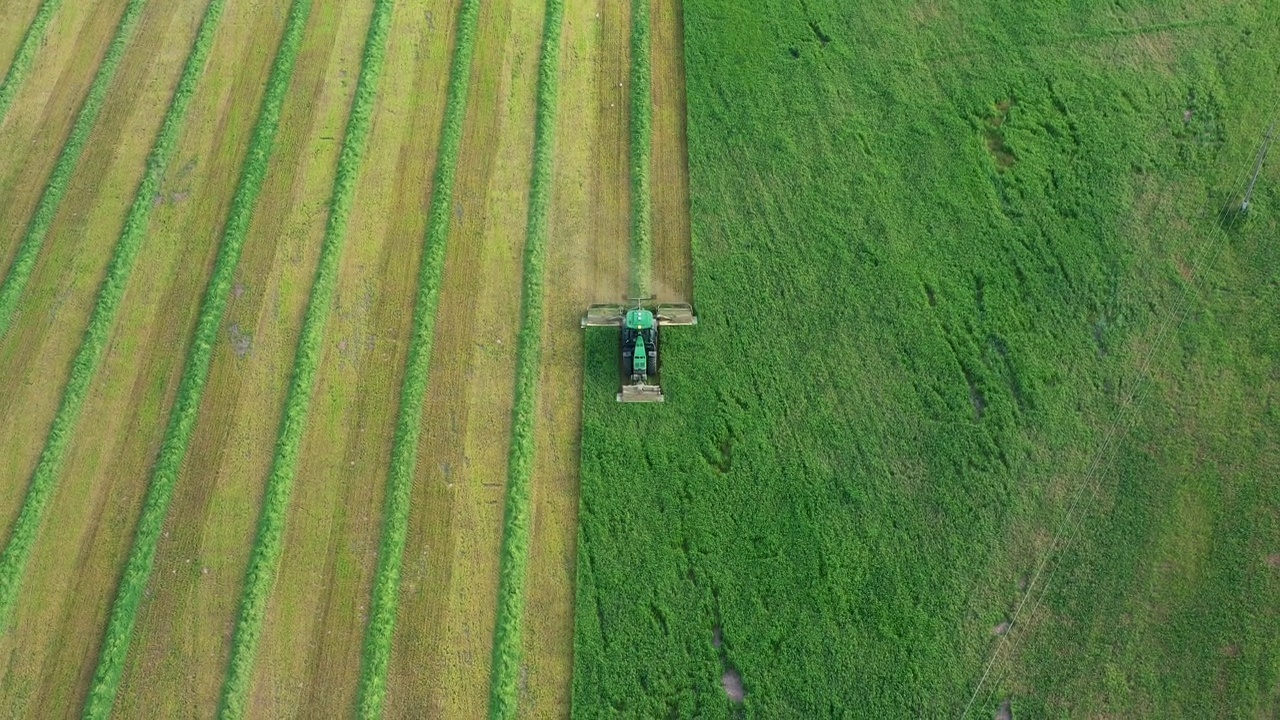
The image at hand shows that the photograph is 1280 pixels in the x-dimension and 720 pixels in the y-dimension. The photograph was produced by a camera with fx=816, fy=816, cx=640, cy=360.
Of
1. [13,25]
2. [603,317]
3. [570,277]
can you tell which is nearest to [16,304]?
[13,25]

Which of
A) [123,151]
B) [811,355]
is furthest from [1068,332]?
[123,151]

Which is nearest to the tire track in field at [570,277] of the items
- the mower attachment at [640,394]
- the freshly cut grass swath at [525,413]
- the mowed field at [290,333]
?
the mowed field at [290,333]

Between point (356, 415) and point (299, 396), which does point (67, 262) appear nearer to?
point (299, 396)

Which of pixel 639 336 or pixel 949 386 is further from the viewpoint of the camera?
pixel 949 386

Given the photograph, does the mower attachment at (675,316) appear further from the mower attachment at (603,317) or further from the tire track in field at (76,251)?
the tire track in field at (76,251)

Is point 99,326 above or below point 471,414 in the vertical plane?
above

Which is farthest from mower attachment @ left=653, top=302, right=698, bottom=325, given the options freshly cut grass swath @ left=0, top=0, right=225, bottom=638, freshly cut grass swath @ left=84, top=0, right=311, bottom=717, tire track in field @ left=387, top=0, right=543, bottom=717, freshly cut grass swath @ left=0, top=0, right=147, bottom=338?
freshly cut grass swath @ left=0, top=0, right=147, bottom=338

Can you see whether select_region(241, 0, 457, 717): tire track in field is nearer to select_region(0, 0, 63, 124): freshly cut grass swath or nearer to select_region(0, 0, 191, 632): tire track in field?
select_region(0, 0, 191, 632): tire track in field
